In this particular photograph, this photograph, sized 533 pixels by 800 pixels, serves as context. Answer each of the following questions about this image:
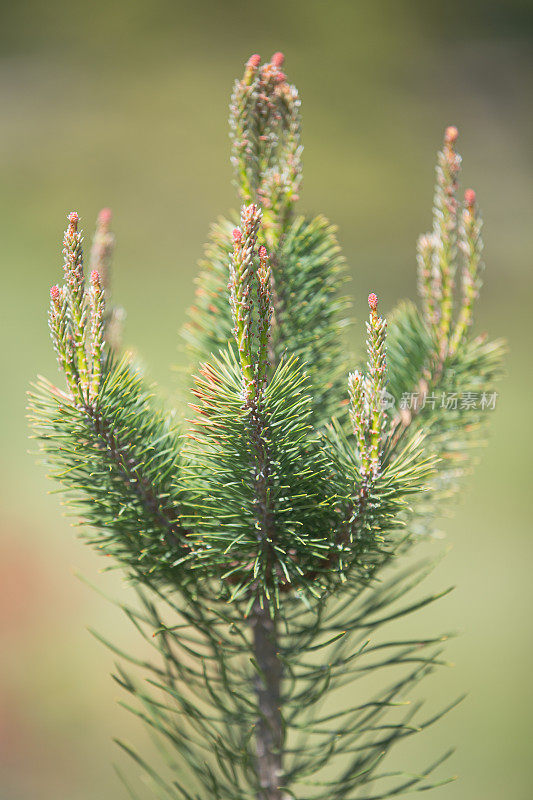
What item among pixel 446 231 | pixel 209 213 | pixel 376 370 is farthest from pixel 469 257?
pixel 209 213

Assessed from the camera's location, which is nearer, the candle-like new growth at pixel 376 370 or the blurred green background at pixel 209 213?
the candle-like new growth at pixel 376 370

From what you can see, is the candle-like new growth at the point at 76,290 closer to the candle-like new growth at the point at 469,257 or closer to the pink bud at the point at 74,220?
the pink bud at the point at 74,220

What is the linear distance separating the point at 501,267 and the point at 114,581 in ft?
3.03

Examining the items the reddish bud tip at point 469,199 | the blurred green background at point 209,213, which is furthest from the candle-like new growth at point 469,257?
the blurred green background at point 209,213

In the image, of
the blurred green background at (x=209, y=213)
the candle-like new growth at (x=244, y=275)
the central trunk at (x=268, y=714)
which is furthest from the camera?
the blurred green background at (x=209, y=213)

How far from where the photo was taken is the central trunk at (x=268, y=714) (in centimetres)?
33

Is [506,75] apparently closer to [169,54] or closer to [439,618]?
[169,54]

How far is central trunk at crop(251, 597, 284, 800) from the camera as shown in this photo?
327 millimetres

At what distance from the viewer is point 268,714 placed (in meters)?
0.33

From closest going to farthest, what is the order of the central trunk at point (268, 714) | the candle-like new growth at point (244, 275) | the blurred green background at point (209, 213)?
the candle-like new growth at point (244, 275)
the central trunk at point (268, 714)
the blurred green background at point (209, 213)

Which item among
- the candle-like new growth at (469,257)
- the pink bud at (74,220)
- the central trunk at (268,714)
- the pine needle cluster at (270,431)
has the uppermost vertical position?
the candle-like new growth at (469,257)

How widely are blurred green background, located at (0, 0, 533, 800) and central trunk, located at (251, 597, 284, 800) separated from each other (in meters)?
0.69

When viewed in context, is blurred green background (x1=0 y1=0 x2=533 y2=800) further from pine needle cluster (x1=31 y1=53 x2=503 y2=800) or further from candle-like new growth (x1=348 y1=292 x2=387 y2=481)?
candle-like new growth (x1=348 y1=292 x2=387 y2=481)

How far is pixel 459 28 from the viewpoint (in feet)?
4.66
